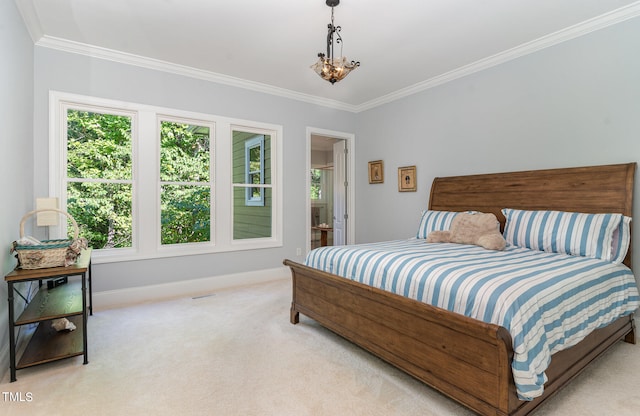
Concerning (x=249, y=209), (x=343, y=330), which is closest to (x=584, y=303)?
(x=343, y=330)

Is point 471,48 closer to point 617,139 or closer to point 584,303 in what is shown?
point 617,139

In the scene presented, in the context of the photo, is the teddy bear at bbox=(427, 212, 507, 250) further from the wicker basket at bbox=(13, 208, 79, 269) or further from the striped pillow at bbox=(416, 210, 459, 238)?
the wicker basket at bbox=(13, 208, 79, 269)

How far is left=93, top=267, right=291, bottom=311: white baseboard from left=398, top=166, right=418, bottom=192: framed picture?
6.94ft

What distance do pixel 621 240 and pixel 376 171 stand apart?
10.1ft

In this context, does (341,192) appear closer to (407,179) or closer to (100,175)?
(407,179)

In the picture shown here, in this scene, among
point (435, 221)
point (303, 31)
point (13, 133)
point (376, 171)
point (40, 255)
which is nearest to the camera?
point (40, 255)

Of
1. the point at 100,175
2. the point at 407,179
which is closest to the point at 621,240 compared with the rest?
the point at 407,179

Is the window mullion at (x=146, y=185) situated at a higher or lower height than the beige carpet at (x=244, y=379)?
higher

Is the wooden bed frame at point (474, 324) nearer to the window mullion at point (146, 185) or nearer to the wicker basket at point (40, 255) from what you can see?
the wicker basket at point (40, 255)

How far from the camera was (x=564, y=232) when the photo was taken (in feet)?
9.02

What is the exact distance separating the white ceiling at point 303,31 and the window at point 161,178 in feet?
2.14

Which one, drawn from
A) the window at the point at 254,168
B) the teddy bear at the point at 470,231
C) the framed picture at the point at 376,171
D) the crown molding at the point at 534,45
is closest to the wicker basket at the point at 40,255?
the window at the point at 254,168

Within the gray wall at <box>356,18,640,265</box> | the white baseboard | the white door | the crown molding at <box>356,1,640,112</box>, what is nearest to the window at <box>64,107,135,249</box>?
the white baseboard

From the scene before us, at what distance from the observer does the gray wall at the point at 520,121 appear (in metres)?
2.84
